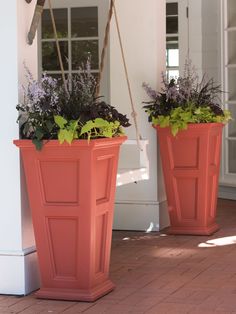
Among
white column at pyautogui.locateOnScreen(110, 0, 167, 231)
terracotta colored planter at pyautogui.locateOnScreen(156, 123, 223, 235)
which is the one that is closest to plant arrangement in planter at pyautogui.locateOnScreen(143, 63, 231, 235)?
terracotta colored planter at pyautogui.locateOnScreen(156, 123, 223, 235)

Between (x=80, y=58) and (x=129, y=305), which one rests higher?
(x=80, y=58)

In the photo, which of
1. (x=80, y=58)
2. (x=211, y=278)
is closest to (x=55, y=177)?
(x=211, y=278)

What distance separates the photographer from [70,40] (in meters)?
8.86

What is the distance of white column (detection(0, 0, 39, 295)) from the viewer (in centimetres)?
436

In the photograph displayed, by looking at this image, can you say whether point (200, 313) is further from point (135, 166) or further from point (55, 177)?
point (135, 166)

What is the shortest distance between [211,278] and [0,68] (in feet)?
5.97

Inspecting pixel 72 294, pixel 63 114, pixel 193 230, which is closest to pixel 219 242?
pixel 193 230

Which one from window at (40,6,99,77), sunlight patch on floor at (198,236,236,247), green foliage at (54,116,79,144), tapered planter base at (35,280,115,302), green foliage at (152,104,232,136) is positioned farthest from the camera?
window at (40,6,99,77)

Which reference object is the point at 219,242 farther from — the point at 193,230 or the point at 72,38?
the point at 72,38

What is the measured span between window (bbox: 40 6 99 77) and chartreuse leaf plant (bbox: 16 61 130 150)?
14.4ft

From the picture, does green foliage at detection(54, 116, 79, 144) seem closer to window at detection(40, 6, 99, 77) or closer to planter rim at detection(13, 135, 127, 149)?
planter rim at detection(13, 135, 127, 149)

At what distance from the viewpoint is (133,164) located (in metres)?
6.58

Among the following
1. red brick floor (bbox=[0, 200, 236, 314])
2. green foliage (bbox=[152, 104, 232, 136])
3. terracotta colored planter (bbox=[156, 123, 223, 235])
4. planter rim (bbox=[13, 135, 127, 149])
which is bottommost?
red brick floor (bbox=[0, 200, 236, 314])

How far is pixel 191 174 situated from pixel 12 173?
85.7 inches
